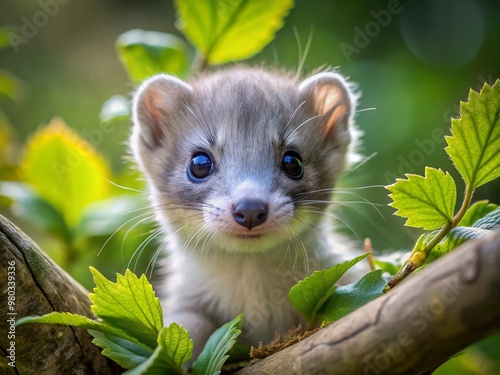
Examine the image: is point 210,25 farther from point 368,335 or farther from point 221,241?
point 368,335

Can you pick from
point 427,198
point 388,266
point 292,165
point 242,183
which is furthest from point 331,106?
point 427,198

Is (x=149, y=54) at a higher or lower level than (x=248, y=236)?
higher

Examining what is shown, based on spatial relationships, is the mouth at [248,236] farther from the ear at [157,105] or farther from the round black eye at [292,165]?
the ear at [157,105]

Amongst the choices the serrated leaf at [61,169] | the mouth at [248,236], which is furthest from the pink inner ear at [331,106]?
the serrated leaf at [61,169]

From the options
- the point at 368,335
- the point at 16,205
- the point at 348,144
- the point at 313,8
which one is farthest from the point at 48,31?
the point at 368,335

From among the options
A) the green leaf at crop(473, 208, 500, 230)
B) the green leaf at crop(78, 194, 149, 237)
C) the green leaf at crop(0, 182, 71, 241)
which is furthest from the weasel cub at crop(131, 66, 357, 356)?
the green leaf at crop(473, 208, 500, 230)

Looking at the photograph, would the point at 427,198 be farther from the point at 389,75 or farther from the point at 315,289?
the point at 389,75
